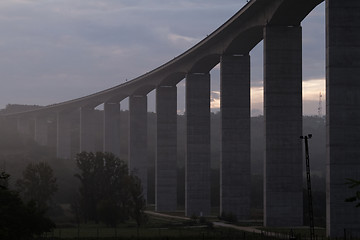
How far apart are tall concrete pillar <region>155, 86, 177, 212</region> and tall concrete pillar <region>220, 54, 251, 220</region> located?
23.1 metres

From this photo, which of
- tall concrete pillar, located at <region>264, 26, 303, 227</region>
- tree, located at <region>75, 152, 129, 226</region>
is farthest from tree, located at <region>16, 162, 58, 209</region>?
tall concrete pillar, located at <region>264, 26, 303, 227</region>

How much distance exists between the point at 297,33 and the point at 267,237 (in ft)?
67.0

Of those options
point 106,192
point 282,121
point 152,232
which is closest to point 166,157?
point 106,192

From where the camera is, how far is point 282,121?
6519cm

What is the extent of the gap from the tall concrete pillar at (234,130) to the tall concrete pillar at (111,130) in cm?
5359

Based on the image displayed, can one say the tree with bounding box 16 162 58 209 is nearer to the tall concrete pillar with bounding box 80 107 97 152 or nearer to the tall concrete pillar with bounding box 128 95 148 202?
the tall concrete pillar with bounding box 128 95 148 202

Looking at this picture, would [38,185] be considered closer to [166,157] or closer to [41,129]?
[166,157]

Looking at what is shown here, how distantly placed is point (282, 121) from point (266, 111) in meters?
1.78

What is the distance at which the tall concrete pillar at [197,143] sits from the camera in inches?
3514

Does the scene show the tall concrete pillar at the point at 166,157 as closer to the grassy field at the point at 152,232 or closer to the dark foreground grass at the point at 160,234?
the grassy field at the point at 152,232

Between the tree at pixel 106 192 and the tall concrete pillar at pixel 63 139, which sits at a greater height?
the tall concrete pillar at pixel 63 139

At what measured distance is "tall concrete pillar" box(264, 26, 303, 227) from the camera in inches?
2554
